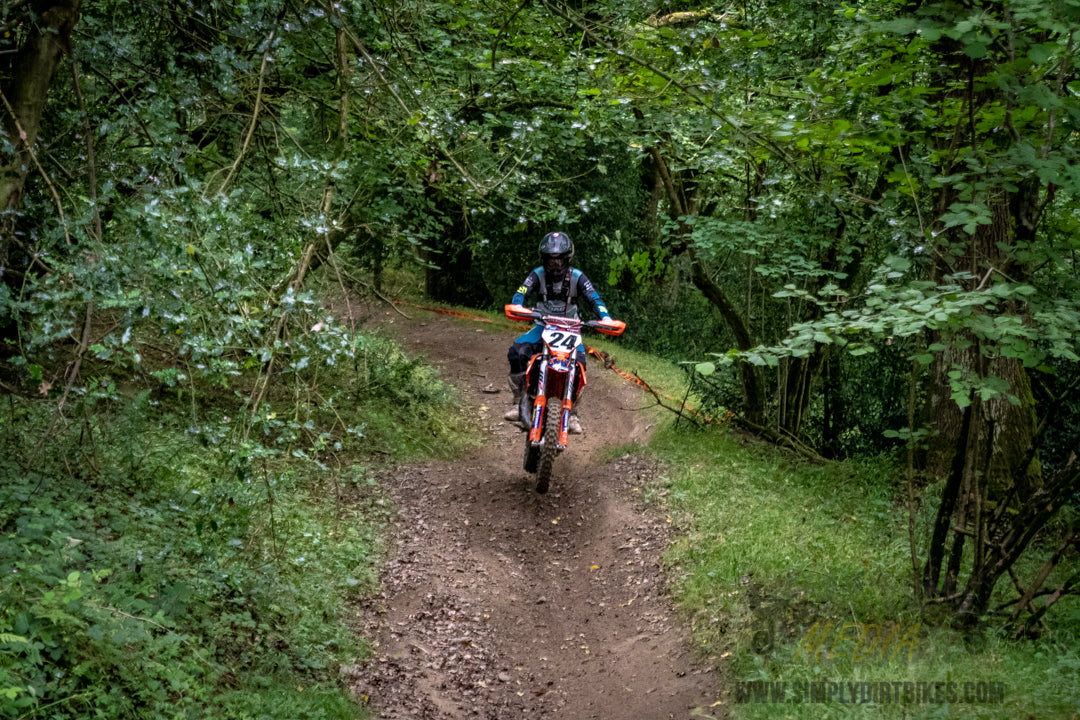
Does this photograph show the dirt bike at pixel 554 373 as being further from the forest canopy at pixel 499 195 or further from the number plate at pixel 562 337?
the forest canopy at pixel 499 195

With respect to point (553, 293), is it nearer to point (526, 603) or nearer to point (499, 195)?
point (499, 195)

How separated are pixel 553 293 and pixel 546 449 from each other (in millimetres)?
1722

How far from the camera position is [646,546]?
25.1 feet

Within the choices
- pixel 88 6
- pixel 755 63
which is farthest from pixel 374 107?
pixel 755 63

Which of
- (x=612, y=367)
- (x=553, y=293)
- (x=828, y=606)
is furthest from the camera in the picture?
(x=612, y=367)

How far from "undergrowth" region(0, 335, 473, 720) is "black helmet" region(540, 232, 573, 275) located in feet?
10.7

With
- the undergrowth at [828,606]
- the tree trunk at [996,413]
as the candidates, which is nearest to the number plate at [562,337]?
the undergrowth at [828,606]

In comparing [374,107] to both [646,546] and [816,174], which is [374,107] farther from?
[646,546]

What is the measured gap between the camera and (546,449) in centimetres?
820

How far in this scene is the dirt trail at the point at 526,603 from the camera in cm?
538

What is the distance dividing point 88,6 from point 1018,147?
6.22 metres

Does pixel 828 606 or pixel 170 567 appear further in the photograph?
pixel 828 606

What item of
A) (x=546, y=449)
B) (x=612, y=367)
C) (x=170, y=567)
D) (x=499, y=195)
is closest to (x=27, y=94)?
(x=170, y=567)

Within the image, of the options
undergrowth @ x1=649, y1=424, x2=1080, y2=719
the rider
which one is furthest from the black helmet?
undergrowth @ x1=649, y1=424, x2=1080, y2=719
